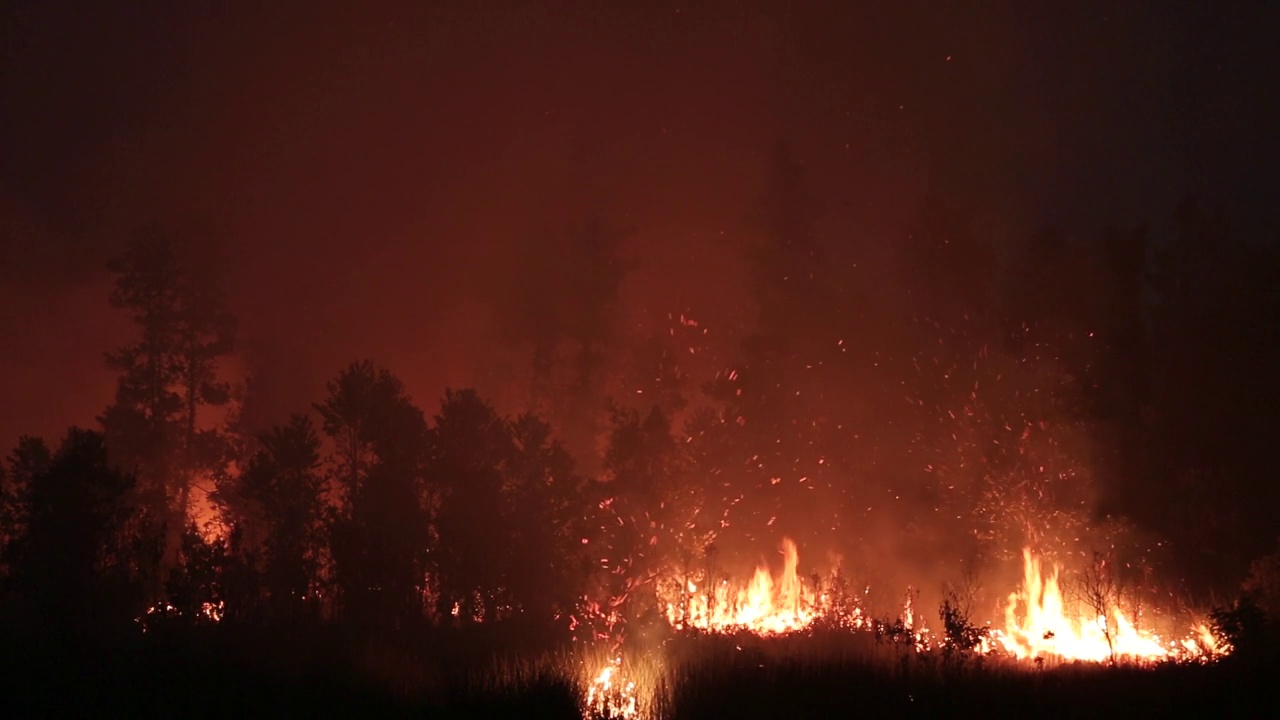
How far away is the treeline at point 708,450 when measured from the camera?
62.1 ft

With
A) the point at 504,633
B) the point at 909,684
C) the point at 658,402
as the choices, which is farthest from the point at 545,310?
the point at 909,684

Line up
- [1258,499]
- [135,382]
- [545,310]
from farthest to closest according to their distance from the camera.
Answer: [545,310] < [135,382] < [1258,499]

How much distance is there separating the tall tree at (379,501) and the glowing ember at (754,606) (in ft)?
18.6

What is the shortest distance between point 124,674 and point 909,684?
422 inches

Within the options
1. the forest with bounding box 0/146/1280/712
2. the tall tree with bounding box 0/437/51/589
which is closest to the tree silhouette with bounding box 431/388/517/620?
the forest with bounding box 0/146/1280/712

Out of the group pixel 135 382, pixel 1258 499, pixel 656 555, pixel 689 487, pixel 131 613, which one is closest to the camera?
pixel 131 613

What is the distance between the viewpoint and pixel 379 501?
19562 mm

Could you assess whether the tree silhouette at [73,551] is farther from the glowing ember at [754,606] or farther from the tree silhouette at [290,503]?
the glowing ember at [754,606]

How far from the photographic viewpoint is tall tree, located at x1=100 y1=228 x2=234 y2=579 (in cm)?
3228

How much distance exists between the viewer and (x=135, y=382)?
1307 inches

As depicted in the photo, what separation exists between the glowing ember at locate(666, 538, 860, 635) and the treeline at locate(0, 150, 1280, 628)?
122 centimetres

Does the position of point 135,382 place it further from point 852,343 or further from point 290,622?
point 852,343

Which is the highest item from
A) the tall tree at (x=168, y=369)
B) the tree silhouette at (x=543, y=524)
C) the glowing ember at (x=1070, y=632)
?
the tall tree at (x=168, y=369)

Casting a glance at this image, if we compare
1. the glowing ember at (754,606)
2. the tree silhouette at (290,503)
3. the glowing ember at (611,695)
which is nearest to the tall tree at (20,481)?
the tree silhouette at (290,503)
